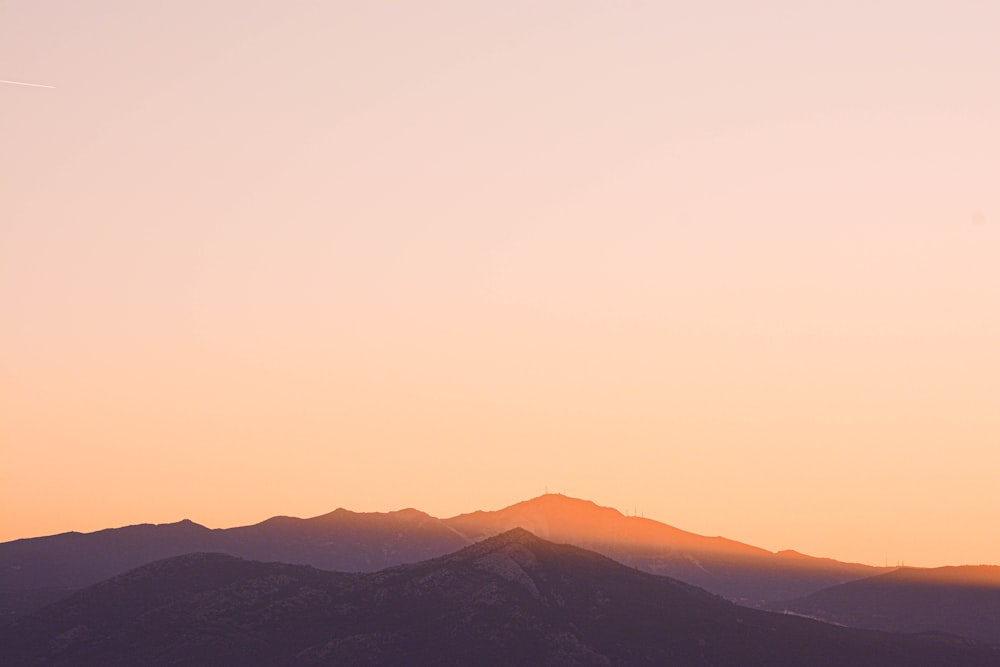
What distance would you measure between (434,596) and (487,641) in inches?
743

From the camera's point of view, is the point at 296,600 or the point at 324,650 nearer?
the point at 324,650

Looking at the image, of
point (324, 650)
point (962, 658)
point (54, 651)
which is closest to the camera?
point (324, 650)

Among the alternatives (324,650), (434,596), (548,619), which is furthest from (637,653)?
(324,650)

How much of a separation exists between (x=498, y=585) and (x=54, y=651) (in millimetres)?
69324

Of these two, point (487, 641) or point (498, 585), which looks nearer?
point (487, 641)

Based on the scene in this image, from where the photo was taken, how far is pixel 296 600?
194 meters

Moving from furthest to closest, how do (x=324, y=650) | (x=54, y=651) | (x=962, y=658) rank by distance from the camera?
(x=962, y=658) → (x=54, y=651) → (x=324, y=650)

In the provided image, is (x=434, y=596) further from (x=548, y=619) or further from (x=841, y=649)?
(x=841, y=649)

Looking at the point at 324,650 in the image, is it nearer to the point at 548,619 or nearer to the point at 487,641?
the point at 487,641

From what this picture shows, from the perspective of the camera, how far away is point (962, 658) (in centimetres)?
19875

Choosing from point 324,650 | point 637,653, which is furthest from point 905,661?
point 324,650

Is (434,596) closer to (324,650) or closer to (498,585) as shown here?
(498,585)

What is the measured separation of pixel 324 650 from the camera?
173750mm

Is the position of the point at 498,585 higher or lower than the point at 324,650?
higher
